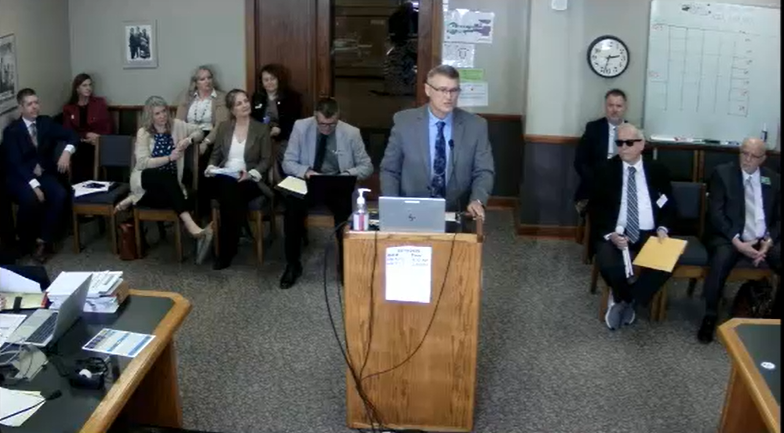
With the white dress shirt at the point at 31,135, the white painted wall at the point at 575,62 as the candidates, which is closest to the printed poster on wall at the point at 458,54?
the white painted wall at the point at 575,62

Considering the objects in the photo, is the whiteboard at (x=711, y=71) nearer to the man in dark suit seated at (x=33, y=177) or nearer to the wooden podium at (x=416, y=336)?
the wooden podium at (x=416, y=336)

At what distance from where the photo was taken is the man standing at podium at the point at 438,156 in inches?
168

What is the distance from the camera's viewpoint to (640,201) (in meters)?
5.39

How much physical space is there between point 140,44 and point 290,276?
282 centimetres

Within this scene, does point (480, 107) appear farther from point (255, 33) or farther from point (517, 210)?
point (255, 33)

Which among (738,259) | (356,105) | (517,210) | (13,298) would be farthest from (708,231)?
(13,298)

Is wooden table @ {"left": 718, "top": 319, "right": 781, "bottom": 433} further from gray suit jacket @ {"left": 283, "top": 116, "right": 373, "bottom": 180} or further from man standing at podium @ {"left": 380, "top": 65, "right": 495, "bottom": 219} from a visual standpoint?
gray suit jacket @ {"left": 283, "top": 116, "right": 373, "bottom": 180}

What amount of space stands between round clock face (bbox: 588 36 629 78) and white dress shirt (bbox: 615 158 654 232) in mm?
1422

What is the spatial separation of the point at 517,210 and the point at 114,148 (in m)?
3.17

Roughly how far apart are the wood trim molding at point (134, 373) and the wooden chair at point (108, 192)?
2926 mm

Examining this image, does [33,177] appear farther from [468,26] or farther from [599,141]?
[599,141]

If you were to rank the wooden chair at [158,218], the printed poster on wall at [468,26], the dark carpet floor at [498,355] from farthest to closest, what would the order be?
the printed poster on wall at [468,26] → the wooden chair at [158,218] → the dark carpet floor at [498,355]

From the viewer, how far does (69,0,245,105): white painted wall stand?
294 inches

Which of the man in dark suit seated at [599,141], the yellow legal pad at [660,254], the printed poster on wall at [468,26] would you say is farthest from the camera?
the printed poster on wall at [468,26]
